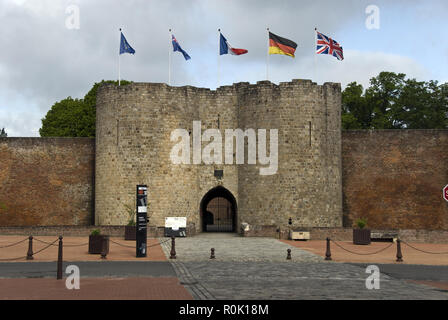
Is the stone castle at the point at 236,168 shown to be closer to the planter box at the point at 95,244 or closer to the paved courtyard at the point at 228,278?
the planter box at the point at 95,244

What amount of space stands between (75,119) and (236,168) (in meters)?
20.7

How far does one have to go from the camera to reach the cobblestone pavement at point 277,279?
38.1ft

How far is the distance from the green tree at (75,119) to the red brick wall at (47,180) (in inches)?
484

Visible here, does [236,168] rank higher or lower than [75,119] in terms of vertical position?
lower

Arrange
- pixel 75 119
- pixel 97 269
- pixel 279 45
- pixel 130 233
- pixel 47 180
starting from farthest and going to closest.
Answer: pixel 75 119, pixel 47 180, pixel 279 45, pixel 130 233, pixel 97 269

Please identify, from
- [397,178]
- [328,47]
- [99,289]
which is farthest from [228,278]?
[397,178]

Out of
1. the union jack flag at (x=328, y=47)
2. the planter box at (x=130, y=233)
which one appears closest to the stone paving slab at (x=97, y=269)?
the planter box at (x=130, y=233)

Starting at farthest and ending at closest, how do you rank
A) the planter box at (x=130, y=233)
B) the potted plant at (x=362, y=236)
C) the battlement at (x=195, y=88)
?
the battlement at (x=195, y=88), the planter box at (x=130, y=233), the potted plant at (x=362, y=236)

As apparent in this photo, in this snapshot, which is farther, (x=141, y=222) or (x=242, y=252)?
(x=242, y=252)

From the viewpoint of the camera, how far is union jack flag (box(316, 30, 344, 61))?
33.6m

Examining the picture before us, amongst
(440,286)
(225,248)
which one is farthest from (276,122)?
(440,286)

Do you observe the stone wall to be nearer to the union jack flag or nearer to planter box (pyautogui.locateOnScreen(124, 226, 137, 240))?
the union jack flag

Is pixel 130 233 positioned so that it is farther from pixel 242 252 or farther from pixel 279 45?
pixel 279 45

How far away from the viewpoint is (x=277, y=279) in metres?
14.3
